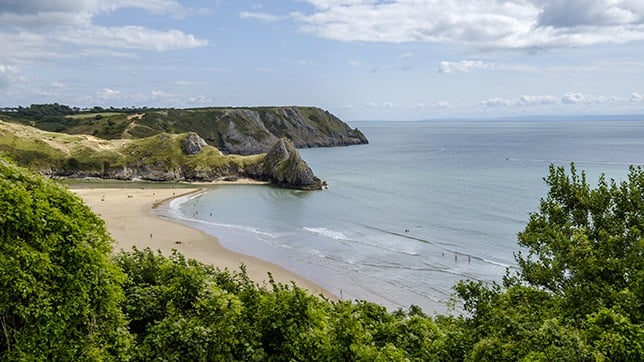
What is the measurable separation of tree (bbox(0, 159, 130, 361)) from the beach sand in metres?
22.3

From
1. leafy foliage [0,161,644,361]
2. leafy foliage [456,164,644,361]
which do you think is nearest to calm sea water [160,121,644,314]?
leafy foliage [456,164,644,361]

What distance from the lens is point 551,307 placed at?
53.1ft

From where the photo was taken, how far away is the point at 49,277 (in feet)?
32.8

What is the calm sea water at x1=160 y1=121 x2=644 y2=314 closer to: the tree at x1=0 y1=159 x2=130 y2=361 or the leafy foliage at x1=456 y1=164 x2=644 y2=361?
the leafy foliage at x1=456 y1=164 x2=644 y2=361

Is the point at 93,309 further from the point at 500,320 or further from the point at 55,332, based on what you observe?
the point at 500,320

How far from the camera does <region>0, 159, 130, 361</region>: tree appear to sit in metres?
9.59

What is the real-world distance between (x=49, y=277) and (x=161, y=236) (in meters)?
53.5

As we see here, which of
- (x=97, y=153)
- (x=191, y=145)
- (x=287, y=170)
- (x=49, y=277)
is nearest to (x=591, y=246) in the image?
(x=49, y=277)

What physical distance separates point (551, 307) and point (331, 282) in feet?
99.0

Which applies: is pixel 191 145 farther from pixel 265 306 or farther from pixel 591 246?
pixel 591 246

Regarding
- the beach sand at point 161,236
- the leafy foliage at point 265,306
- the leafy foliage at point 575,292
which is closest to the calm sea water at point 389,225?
the beach sand at point 161,236

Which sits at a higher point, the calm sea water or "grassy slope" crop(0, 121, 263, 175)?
"grassy slope" crop(0, 121, 263, 175)

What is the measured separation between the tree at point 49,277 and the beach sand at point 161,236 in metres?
22.3

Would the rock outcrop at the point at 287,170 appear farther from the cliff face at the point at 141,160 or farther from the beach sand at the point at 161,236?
the beach sand at the point at 161,236
